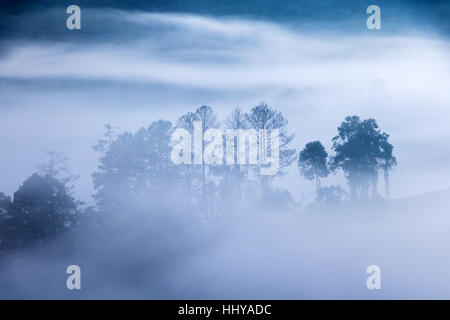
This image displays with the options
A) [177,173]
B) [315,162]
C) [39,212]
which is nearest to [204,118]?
[177,173]

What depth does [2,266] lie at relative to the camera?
6.07 meters

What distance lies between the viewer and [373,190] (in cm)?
605

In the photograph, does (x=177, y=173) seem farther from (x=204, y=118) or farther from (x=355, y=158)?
(x=355, y=158)

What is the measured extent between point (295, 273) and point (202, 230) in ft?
4.08

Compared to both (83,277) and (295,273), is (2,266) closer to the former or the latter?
(83,277)

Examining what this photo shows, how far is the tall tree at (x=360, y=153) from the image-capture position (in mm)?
5883

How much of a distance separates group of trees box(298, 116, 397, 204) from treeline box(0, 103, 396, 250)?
0.04 feet

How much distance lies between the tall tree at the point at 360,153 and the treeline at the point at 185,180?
11mm

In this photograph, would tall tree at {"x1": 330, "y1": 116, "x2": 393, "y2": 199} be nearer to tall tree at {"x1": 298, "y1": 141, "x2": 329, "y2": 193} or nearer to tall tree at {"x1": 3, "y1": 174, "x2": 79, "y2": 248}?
tall tree at {"x1": 298, "y1": 141, "x2": 329, "y2": 193}

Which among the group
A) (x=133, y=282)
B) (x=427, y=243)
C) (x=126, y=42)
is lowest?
(x=133, y=282)

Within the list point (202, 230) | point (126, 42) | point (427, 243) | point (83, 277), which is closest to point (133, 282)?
point (83, 277)

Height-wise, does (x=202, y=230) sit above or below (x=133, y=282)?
above

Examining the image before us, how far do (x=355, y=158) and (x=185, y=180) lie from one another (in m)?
2.12
